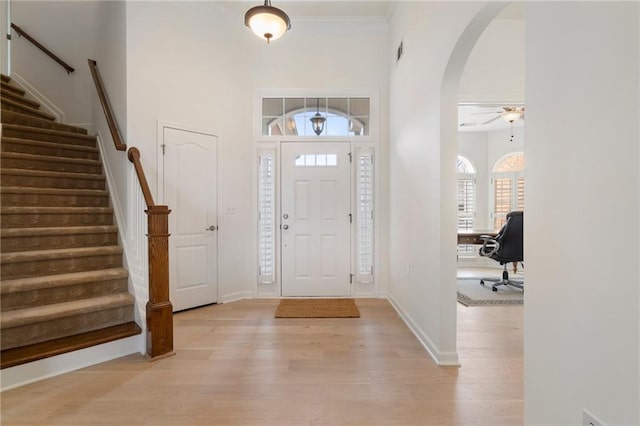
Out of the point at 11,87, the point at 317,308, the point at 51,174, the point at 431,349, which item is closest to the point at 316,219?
the point at 317,308

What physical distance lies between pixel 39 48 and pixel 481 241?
22.3 ft

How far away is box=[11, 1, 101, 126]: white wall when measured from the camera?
3.96 m

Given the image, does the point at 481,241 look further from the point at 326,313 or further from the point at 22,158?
the point at 22,158

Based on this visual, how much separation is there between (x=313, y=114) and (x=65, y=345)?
3.42m

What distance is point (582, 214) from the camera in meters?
1.05

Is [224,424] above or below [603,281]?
below

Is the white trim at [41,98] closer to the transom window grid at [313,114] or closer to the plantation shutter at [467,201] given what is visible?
the transom window grid at [313,114]

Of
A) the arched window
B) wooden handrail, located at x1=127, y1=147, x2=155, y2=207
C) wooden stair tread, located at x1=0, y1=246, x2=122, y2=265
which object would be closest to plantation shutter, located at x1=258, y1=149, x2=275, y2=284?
wooden handrail, located at x1=127, y1=147, x2=155, y2=207

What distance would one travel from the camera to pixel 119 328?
245 cm

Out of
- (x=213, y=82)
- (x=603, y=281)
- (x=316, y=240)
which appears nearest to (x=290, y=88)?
(x=213, y=82)

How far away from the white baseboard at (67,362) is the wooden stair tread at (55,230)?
3.43 ft

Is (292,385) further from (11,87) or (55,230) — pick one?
(11,87)

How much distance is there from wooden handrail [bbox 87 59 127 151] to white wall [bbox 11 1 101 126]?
0.70 meters

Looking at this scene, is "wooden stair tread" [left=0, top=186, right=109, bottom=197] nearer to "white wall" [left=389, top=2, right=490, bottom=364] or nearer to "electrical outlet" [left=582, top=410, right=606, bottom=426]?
"white wall" [left=389, top=2, right=490, bottom=364]
